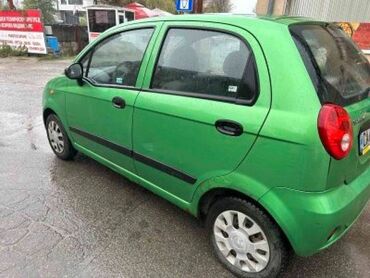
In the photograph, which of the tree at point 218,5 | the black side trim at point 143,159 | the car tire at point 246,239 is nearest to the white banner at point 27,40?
the black side trim at point 143,159

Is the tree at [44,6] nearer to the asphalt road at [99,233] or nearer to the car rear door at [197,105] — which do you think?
the asphalt road at [99,233]

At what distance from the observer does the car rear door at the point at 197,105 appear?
2141mm

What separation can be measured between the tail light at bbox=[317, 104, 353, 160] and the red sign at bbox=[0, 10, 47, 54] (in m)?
16.1

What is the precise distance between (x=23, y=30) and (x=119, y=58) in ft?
50.1

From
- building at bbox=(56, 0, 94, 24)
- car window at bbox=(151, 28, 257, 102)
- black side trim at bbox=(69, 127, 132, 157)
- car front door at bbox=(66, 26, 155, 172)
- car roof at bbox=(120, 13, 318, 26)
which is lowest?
building at bbox=(56, 0, 94, 24)

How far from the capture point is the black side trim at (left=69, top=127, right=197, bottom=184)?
2.61 metres

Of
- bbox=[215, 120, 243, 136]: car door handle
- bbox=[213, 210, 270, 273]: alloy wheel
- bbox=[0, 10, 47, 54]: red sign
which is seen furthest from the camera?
bbox=[0, 10, 47, 54]: red sign

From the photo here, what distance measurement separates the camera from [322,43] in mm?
2301

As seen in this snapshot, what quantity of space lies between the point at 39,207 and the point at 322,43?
280 centimetres

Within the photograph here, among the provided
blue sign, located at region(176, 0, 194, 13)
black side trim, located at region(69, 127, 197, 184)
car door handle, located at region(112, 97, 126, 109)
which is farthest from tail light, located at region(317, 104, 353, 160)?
blue sign, located at region(176, 0, 194, 13)

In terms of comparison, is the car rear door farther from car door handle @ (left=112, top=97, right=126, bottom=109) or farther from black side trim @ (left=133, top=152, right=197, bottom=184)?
car door handle @ (left=112, top=97, right=126, bottom=109)

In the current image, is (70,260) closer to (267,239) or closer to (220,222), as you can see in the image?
(220,222)

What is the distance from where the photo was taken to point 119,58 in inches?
125

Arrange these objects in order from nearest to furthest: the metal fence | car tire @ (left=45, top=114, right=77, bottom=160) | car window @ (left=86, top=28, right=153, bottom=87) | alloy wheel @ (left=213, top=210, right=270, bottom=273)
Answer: alloy wheel @ (left=213, top=210, right=270, bottom=273)
car window @ (left=86, top=28, right=153, bottom=87)
car tire @ (left=45, top=114, right=77, bottom=160)
the metal fence
